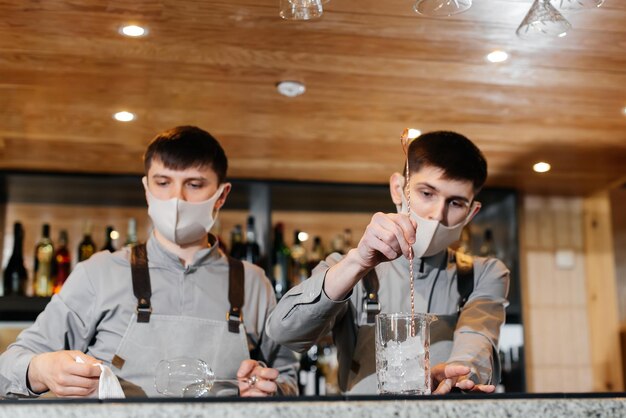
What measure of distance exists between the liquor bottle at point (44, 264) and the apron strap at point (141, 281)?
1413 millimetres

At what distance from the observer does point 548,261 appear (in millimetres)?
3430

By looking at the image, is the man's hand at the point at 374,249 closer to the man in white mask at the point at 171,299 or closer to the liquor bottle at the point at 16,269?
the man in white mask at the point at 171,299

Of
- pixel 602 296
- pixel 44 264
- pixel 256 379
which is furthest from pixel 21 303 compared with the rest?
pixel 602 296

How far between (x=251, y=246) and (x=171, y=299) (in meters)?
1.37

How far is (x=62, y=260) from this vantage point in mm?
3127

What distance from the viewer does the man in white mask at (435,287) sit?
1.45 meters

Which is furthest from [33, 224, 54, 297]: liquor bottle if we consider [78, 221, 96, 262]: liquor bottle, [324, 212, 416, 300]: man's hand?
[324, 212, 416, 300]: man's hand

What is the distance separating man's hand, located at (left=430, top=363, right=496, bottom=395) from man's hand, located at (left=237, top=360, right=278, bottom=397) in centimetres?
32

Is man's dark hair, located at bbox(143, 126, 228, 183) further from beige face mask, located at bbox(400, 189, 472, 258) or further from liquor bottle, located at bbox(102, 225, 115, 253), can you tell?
liquor bottle, located at bbox(102, 225, 115, 253)

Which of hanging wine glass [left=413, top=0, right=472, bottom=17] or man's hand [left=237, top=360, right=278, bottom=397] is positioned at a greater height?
hanging wine glass [left=413, top=0, right=472, bottom=17]

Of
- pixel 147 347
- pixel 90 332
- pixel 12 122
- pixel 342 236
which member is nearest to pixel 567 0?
pixel 147 347

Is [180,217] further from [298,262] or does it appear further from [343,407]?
[298,262]

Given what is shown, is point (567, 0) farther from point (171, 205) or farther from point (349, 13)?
point (171, 205)

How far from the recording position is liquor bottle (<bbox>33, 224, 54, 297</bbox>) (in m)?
3.04
